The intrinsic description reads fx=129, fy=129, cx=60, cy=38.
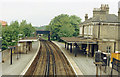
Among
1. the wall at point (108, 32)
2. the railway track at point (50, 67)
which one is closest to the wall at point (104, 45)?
the wall at point (108, 32)

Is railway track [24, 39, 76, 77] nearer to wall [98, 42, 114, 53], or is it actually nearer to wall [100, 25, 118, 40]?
wall [98, 42, 114, 53]

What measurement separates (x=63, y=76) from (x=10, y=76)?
7361 mm

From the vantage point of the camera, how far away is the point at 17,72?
19.2 m

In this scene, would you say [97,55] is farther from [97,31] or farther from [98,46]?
[97,31]

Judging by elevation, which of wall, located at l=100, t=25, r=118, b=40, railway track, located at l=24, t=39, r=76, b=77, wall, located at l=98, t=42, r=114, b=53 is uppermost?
wall, located at l=100, t=25, r=118, b=40

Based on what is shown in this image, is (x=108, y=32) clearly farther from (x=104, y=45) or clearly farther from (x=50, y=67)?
(x=50, y=67)

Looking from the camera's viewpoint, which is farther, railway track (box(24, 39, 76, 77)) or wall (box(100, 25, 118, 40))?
wall (box(100, 25, 118, 40))

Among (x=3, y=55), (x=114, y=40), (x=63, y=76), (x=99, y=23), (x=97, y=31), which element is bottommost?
(x=63, y=76)

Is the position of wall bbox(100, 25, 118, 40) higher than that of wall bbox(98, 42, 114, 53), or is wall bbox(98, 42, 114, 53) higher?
wall bbox(100, 25, 118, 40)

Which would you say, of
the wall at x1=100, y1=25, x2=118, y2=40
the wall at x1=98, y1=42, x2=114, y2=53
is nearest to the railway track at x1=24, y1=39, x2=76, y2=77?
the wall at x1=98, y1=42, x2=114, y2=53

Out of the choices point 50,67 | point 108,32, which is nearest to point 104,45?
point 108,32

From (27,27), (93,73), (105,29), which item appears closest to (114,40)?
(105,29)

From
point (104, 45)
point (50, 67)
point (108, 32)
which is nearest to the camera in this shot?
point (50, 67)

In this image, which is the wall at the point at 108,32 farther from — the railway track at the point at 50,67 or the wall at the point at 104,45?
the railway track at the point at 50,67
